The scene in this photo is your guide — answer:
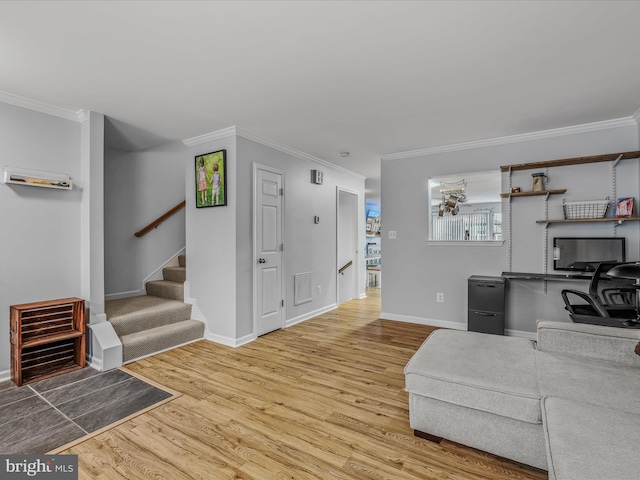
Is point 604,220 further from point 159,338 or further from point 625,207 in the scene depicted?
point 159,338

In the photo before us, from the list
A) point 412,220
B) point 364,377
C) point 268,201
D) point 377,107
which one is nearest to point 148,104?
point 268,201

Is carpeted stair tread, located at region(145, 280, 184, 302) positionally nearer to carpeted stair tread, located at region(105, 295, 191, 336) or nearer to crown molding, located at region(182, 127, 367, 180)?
carpeted stair tread, located at region(105, 295, 191, 336)

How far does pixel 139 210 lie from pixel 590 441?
5.36 metres

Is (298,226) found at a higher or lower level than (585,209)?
lower

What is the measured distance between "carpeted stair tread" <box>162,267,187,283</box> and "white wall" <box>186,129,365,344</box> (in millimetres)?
626

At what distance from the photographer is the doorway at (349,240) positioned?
20.4 ft

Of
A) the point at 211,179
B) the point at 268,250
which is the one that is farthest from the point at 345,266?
the point at 211,179

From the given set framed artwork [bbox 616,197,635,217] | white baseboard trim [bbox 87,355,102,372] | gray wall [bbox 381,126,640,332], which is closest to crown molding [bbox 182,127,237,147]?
gray wall [bbox 381,126,640,332]

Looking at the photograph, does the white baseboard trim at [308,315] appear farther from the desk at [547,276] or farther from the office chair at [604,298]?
the office chair at [604,298]

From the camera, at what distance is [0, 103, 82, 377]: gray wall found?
2809 mm

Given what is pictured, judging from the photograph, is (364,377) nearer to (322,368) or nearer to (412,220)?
(322,368)

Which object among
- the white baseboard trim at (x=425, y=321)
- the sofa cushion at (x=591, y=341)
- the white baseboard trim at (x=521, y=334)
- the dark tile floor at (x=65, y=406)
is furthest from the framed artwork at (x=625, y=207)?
the dark tile floor at (x=65, y=406)

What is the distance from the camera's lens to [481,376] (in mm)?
1764

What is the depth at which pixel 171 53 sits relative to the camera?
2146 mm
